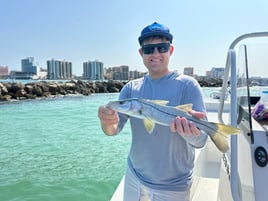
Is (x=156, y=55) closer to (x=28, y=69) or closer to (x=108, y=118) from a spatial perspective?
(x=108, y=118)

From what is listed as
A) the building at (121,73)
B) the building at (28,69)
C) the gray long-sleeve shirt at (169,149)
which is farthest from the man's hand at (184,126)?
the building at (28,69)

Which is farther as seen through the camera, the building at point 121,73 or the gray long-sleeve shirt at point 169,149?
the building at point 121,73

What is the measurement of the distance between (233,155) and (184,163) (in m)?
0.29

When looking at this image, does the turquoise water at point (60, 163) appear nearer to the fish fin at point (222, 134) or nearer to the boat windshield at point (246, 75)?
the boat windshield at point (246, 75)

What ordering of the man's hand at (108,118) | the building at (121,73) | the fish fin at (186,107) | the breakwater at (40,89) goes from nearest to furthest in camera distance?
1. the fish fin at (186,107)
2. the man's hand at (108,118)
3. the breakwater at (40,89)
4. the building at (121,73)

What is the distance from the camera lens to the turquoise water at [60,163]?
496 centimetres

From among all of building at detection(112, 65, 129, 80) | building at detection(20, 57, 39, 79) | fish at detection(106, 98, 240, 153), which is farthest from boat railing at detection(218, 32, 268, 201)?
building at detection(20, 57, 39, 79)

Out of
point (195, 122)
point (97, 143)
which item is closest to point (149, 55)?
point (195, 122)

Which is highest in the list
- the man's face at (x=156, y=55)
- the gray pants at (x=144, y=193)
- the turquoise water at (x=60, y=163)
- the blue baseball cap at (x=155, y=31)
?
the blue baseball cap at (x=155, y=31)

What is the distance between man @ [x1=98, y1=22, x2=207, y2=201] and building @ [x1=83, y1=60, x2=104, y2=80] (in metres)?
74.7

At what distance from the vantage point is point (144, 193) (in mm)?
1682

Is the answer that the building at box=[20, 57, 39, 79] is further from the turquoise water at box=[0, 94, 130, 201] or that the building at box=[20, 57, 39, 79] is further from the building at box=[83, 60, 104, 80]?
the turquoise water at box=[0, 94, 130, 201]

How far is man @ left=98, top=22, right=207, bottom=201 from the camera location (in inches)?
63.6

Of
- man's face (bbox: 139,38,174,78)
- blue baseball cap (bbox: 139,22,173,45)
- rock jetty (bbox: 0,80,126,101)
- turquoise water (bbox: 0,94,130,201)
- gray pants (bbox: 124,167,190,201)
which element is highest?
blue baseball cap (bbox: 139,22,173,45)
